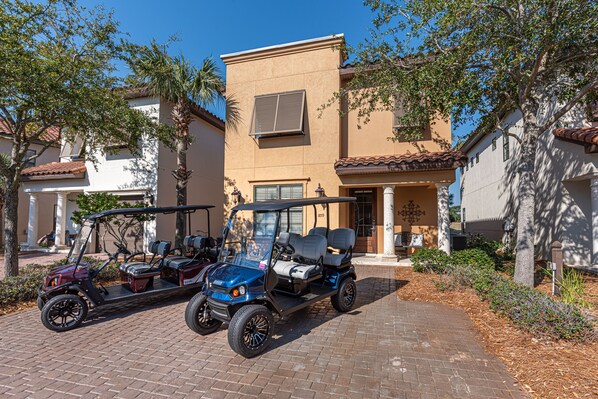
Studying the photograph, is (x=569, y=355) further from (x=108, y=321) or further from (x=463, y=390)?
(x=108, y=321)

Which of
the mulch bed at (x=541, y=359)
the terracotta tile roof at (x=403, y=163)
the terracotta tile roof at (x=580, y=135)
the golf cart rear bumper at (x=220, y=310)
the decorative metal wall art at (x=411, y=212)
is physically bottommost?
the mulch bed at (x=541, y=359)

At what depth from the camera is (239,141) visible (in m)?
11.8

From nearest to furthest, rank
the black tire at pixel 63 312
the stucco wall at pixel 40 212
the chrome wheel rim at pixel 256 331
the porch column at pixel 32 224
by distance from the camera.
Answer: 1. the chrome wheel rim at pixel 256 331
2. the black tire at pixel 63 312
3. the porch column at pixel 32 224
4. the stucco wall at pixel 40 212

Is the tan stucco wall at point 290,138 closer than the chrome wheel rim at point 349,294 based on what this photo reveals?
No

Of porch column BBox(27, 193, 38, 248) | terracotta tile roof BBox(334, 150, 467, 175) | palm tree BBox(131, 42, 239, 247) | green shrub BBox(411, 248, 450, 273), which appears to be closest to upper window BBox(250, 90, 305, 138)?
palm tree BBox(131, 42, 239, 247)

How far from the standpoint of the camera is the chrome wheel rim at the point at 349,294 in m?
5.41

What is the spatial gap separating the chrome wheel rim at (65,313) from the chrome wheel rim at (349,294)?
4.43 m

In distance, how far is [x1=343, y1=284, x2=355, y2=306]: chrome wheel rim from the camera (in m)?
5.41

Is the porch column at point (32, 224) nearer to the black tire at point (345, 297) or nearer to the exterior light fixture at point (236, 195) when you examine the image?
the exterior light fixture at point (236, 195)

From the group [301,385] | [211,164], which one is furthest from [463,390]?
[211,164]

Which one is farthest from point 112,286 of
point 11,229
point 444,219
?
point 444,219

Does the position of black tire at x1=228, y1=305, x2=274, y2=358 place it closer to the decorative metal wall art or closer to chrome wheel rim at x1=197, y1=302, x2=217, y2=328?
chrome wheel rim at x1=197, y1=302, x2=217, y2=328

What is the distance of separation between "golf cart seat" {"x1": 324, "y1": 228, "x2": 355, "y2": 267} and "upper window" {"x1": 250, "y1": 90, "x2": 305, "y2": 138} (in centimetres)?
570

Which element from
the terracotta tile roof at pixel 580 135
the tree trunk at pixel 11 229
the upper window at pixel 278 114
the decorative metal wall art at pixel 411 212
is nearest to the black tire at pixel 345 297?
the decorative metal wall art at pixel 411 212
